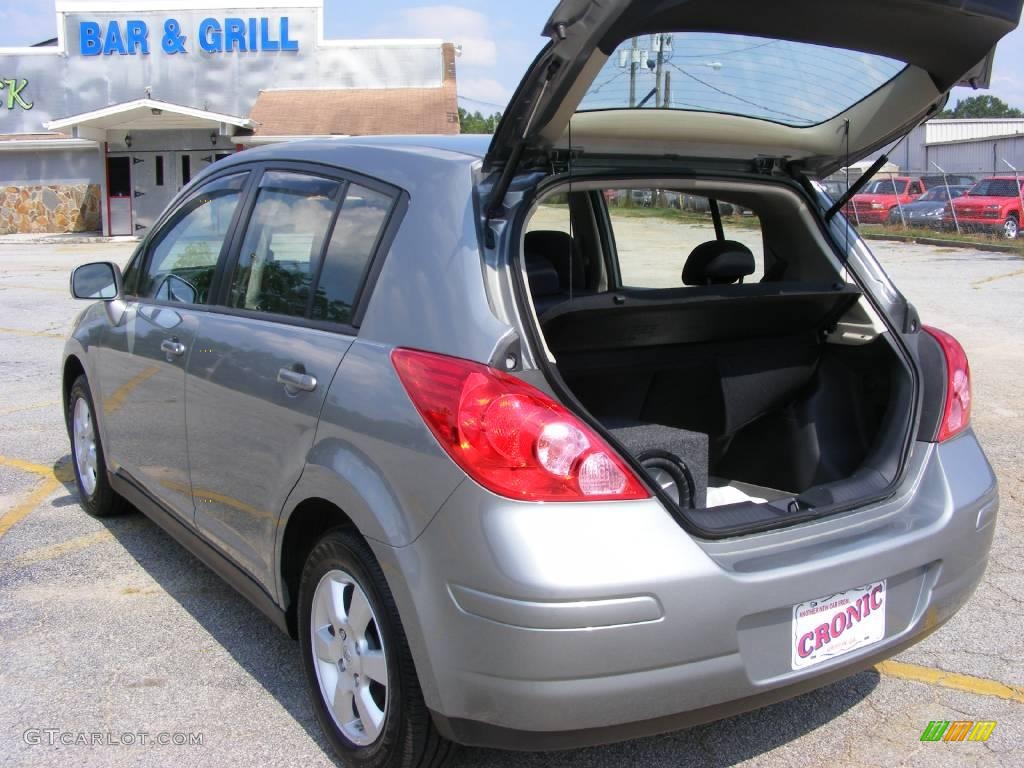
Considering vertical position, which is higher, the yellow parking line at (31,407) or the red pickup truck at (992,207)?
the red pickup truck at (992,207)

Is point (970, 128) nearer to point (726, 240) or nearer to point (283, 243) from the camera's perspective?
point (726, 240)

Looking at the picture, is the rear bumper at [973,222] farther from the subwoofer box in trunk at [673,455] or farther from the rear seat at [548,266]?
the subwoofer box in trunk at [673,455]

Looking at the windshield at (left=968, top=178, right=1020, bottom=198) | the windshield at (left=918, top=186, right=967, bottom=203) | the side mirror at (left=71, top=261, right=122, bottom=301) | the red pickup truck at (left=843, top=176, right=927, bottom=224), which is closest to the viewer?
the side mirror at (left=71, top=261, right=122, bottom=301)

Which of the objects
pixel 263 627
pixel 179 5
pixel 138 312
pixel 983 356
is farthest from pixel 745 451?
pixel 179 5

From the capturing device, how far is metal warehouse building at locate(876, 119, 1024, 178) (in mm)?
42844

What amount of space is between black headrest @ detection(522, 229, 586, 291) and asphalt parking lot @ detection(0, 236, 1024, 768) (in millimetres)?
1609

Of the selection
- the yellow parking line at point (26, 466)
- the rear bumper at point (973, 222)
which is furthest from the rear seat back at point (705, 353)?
the rear bumper at point (973, 222)

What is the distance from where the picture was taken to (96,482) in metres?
4.94

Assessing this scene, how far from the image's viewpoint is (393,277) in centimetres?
274

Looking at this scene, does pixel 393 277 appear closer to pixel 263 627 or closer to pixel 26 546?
pixel 263 627

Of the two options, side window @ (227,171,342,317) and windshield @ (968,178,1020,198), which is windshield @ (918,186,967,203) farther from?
side window @ (227,171,342,317)

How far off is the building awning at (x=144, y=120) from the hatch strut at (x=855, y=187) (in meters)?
28.0

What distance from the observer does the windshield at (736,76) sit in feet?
8.55
